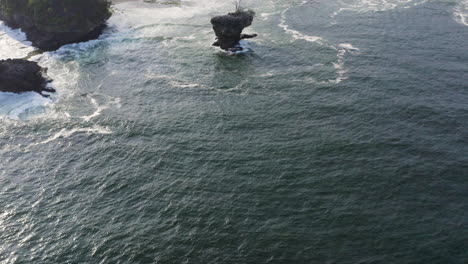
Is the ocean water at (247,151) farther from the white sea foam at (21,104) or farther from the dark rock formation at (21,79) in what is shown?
the dark rock formation at (21,79)

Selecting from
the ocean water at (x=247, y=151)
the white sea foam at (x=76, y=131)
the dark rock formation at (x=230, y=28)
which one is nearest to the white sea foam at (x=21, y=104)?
the ocean water at (x=247, y=151)

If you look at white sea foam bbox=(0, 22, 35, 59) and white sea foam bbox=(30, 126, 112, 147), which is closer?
white sea foam bbox=(30, 126, 112, 147)

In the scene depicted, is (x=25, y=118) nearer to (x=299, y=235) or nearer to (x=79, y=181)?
(x=79, y=181)

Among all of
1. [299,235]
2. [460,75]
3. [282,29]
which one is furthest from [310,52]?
[299,235]

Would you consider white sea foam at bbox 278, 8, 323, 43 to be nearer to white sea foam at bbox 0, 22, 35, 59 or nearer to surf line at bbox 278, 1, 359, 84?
surf line at bbox 278, 1, 359, 84

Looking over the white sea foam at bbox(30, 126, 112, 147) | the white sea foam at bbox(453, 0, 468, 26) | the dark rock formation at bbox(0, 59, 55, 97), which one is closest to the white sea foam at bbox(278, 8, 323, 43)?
the white sea foam at bbox(453, 0, 468, 26)

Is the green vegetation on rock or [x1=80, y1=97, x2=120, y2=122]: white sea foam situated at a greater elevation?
the green vegetation on rock

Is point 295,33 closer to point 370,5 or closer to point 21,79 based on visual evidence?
point 370,5

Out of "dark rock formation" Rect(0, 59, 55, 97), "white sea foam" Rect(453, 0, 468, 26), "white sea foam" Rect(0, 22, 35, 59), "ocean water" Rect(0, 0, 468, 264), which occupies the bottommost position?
"ocean water" Rect(0, 0, 468, 264)
